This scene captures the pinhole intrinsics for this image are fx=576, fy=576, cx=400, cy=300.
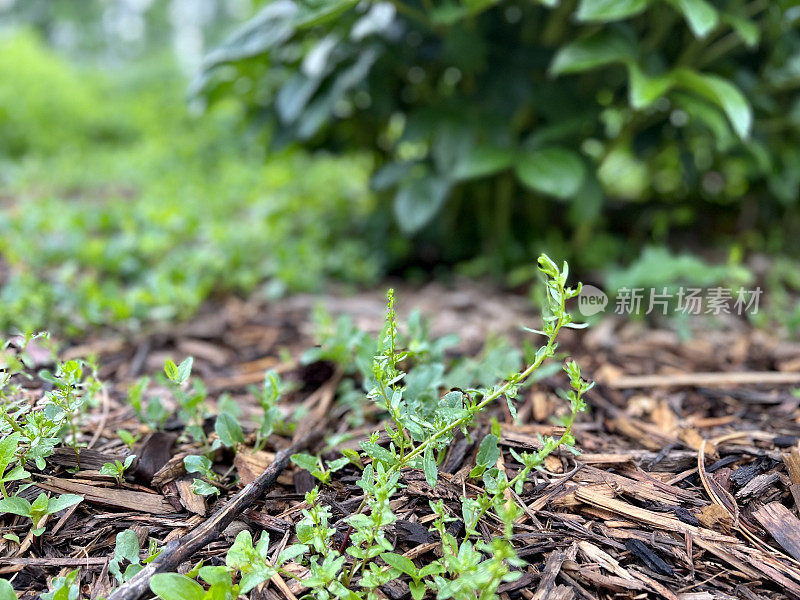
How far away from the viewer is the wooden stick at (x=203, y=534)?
79 centimetres

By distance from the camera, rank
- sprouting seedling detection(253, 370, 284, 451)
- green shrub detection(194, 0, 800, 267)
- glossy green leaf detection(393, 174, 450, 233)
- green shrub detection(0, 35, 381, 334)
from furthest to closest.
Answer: glossy green leaf detection(393, 174, 450, 233) < green shrub detection(0, 35, 381, 334) < green shrub detection(194, 0, 800, 267) < sprouting seedling detection(253, 370, 284, 451)

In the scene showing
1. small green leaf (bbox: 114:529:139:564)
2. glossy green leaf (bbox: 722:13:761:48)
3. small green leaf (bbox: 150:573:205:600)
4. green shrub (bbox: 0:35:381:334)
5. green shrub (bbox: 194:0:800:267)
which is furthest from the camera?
green shrub (bbox: 0:35:381:334)

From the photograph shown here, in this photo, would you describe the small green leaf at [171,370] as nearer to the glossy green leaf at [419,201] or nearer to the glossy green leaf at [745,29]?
the glossy green leaf at [419,201]

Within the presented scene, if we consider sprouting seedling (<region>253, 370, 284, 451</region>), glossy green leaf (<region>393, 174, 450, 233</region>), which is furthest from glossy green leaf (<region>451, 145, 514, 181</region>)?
sprouting seedling (<region>253, 370, 284, 451</region>)

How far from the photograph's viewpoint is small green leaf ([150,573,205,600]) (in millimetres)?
753

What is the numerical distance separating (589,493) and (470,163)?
1066mm

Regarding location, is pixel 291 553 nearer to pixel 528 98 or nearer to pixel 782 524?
pixel 782 524

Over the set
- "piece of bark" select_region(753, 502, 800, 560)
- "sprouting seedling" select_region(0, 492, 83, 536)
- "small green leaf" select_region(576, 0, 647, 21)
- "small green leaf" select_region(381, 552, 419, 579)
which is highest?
"small green leaf" select_region(576, 0, 647, 21)

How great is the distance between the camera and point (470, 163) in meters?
1.74

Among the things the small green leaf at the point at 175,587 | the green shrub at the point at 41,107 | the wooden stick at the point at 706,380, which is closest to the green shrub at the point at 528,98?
the wooden stick at the point at 706,380

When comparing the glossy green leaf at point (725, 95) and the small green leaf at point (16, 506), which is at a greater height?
the glossy green leaf at point (725, 95)

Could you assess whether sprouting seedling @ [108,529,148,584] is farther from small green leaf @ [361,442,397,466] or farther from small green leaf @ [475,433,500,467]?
small green leaf @ [475,433,500,467]

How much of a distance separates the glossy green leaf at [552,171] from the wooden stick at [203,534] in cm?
102

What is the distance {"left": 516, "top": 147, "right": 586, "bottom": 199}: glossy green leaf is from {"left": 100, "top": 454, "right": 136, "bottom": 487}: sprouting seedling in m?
1.23
